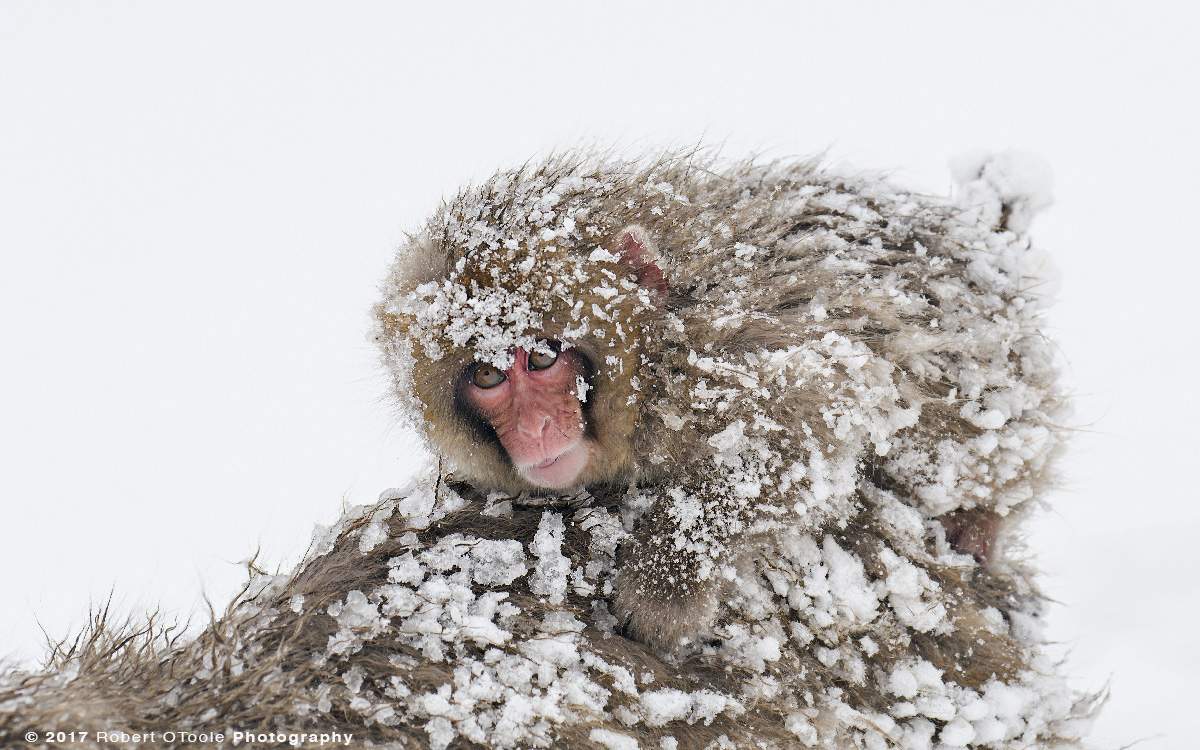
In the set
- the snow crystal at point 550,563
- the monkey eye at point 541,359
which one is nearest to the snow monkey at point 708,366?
the monkey eye at point 541,359

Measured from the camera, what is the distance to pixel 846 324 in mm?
2113

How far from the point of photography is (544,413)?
218 centimetres

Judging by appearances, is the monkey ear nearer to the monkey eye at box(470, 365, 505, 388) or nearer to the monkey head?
the monkey head

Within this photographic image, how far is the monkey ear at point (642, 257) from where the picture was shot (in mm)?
2143

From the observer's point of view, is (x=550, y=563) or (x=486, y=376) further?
Result: (x=486, y=376)

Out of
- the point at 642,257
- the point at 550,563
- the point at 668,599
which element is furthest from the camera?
the point at 642,257

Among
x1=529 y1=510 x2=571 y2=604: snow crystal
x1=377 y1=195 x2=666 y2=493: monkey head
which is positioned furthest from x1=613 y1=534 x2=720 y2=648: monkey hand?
x1=377 y1=195 x2=666 y2=493: monkey head

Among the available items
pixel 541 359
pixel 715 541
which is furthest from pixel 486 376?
pixel 715 541

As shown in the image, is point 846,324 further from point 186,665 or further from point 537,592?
point 186,665

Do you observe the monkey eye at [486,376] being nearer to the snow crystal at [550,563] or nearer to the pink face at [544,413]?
the pink face at [544,413]

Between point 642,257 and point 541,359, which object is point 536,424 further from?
point 642,257

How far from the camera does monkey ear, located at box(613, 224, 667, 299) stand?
214 cm

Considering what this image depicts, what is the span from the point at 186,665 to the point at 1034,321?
247cm

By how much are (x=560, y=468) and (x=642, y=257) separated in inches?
24.8
